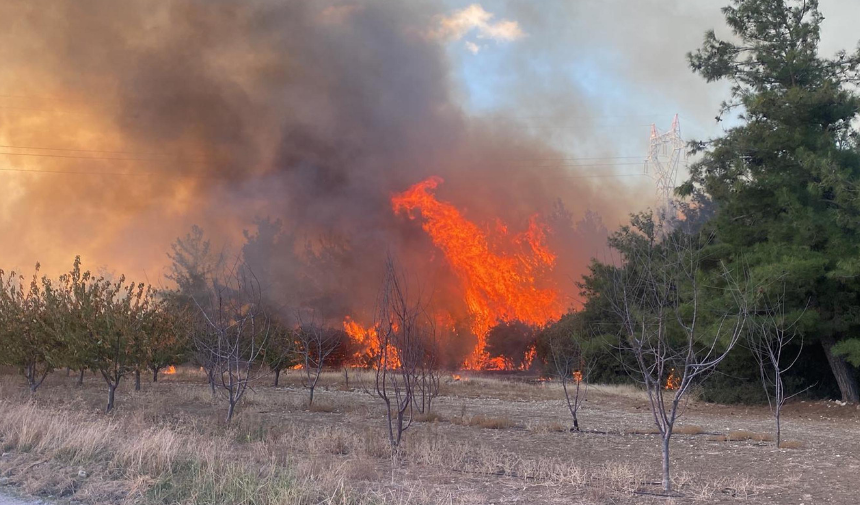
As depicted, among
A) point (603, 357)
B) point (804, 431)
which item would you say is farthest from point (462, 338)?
point (804, 431)

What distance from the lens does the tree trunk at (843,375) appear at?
82.7 feet

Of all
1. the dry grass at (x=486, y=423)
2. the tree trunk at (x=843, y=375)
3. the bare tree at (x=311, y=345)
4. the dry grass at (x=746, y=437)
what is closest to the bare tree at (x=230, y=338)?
the bare tree at (x=311, y=345)

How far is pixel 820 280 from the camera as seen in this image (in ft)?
80.8

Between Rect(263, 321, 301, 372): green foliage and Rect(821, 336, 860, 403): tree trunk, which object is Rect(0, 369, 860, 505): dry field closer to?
Rect(821, 336, 860, 403): tree trunk

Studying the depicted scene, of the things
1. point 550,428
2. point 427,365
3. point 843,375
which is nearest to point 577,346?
point 843,375

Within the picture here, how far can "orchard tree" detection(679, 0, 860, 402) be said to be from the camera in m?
22.8

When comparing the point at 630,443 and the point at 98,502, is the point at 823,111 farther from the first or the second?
the point at 98,502

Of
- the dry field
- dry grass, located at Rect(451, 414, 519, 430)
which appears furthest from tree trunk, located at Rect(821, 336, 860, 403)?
dry grass, located at Rect(451, 414, 519, 430)

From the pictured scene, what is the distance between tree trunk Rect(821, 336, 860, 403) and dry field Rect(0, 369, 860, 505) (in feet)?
15.1

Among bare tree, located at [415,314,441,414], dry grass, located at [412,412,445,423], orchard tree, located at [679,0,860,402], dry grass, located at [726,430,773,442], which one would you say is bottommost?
dry grass, located at [412,412,445,423]

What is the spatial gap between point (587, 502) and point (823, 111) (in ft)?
76.7

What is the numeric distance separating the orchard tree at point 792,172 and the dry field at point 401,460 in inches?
208

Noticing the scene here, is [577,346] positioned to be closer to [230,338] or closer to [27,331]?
[230,338]

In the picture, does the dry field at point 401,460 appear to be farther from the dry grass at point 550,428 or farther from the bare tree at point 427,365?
the bare tree at point 427,365
